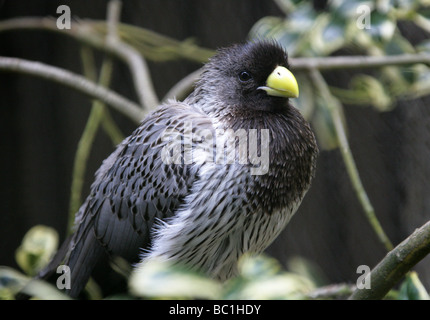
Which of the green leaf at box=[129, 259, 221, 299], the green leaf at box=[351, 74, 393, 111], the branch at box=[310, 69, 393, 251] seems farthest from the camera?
the green leaf at box=[351, 74, 393, 111]

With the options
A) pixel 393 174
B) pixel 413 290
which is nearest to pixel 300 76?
pixel 393 174

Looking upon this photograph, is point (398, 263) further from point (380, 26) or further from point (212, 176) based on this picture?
point (380, 26)

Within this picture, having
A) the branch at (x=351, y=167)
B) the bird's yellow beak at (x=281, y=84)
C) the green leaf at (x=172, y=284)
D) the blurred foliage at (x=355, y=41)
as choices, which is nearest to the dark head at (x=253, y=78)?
the bird's yellow beak at (x=281, y=84)

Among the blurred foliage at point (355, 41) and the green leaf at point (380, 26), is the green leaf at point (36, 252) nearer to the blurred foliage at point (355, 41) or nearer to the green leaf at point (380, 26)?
the blurred foliage at point (355, 41)

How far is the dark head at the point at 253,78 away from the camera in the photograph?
147cm

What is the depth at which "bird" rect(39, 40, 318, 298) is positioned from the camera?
4.61 feet

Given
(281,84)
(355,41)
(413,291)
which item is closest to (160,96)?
(355,41)

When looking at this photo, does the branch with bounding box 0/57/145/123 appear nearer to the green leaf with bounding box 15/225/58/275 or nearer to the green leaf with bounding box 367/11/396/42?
the green leaf with bounding box 15/225/58/275

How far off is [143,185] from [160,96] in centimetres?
102

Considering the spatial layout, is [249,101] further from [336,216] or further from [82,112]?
[82,112]

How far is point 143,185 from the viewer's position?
1.52 metres

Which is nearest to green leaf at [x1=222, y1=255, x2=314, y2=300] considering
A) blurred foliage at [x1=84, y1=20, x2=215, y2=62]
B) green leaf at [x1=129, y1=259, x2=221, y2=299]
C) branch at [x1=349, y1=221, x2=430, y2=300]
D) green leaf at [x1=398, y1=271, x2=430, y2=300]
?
green leaf at [x1=129, y1=259, x2=221, y2=299]

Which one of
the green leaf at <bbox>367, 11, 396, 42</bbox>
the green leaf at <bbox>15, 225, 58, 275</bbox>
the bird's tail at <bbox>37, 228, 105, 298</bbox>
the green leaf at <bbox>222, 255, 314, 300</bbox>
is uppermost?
the green leaf at <bbox>367, 11, 396, 42</bbox>

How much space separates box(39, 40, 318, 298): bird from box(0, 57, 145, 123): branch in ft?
1.13
